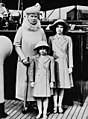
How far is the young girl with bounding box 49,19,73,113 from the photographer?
5570 mm

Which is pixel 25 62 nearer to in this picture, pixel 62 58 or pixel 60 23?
pixel 62 58

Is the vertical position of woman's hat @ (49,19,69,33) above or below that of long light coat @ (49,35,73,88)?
above

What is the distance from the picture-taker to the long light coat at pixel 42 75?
5223mm

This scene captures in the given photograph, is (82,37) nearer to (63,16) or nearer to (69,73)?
(69,73)

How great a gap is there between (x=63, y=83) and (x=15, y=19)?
302 centimetres

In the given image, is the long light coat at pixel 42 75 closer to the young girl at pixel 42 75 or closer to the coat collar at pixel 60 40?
the young girl at pixel 42 75

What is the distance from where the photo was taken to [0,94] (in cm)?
363

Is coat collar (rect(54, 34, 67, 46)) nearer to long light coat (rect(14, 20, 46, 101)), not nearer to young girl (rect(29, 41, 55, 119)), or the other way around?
long light coat (rect(14, 20, 46, 101))

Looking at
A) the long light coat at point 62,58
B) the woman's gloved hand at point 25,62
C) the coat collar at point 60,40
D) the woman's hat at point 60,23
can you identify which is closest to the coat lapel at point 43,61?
the woman's gloved hand at point 25,62

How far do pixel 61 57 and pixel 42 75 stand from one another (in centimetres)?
53

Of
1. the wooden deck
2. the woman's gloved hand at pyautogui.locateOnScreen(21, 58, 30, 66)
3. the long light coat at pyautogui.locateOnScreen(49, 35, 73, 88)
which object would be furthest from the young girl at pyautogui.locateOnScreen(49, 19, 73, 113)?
the woman's gloved hand at pyautogui.locateOnScreen(21, 58, 30, 66)

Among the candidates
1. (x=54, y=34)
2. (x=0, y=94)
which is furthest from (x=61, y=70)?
(x=0, y=94)

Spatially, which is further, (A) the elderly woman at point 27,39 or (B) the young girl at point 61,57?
(B) the young girl at point 61,57

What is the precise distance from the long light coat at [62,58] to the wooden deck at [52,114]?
1.56 ft
